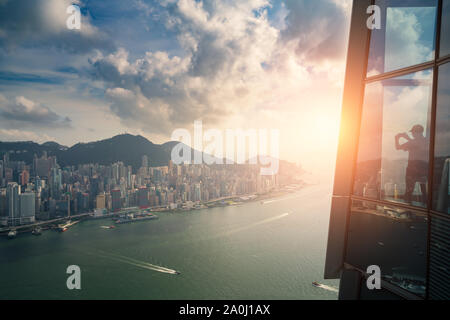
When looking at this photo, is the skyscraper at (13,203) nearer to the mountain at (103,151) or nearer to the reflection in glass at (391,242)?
the mountain at (103,151)

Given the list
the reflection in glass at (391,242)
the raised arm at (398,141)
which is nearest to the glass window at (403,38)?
the raised arm at (398,141)

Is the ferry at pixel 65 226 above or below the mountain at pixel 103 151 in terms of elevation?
below

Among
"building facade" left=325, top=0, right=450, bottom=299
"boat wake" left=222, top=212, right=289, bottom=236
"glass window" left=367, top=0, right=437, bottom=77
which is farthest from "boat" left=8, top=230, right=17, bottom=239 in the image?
"glass window" left=367, top=0, right=437, bottom=77

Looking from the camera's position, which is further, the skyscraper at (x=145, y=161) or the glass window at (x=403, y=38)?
the skyscraper at (x=145, y=161)

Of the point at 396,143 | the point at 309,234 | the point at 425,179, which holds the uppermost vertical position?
the point at 396,143
